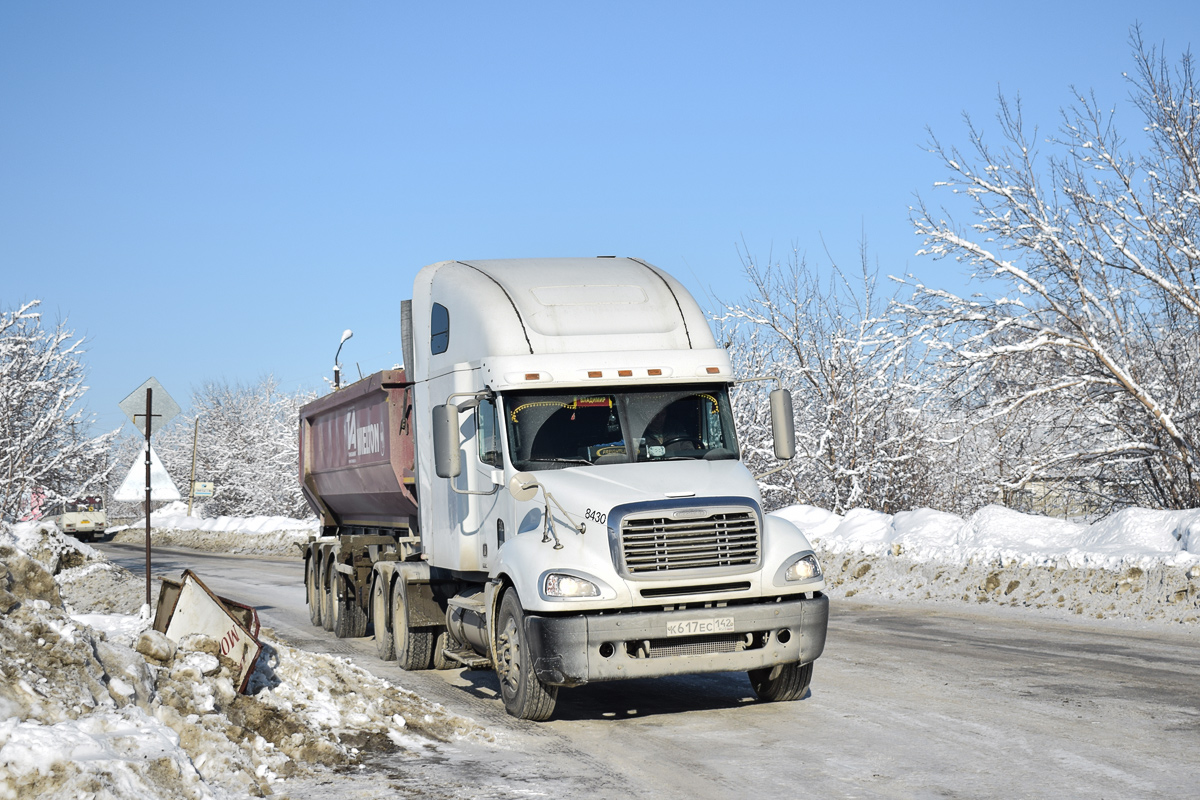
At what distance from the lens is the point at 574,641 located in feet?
26.4

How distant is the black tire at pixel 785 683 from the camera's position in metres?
9.02

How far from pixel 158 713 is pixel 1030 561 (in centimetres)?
1239

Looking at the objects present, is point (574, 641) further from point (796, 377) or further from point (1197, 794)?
point (796, 377)

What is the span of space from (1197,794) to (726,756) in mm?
2649

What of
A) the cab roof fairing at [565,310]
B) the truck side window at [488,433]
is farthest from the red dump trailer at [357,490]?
the truck side window at [488,433]

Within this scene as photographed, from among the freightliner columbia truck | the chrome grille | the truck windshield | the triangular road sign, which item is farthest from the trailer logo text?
the chrome grille

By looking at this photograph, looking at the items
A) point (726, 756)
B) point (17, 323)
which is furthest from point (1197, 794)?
point (17, 323)

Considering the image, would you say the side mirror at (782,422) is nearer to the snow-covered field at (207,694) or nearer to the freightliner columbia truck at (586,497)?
the freightliner columbia truck at (586,497)

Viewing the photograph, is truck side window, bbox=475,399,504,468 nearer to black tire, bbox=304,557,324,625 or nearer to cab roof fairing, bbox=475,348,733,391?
cab roof fairing, bbox=475,348,733,391

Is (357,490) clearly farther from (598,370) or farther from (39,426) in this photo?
(39,426)

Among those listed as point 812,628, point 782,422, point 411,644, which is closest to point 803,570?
point 812,628

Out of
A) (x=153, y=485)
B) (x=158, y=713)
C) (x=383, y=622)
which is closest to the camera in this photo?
(x=158, y=713)

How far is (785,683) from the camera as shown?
908 centimetres

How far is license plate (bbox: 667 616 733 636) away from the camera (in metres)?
8.16
